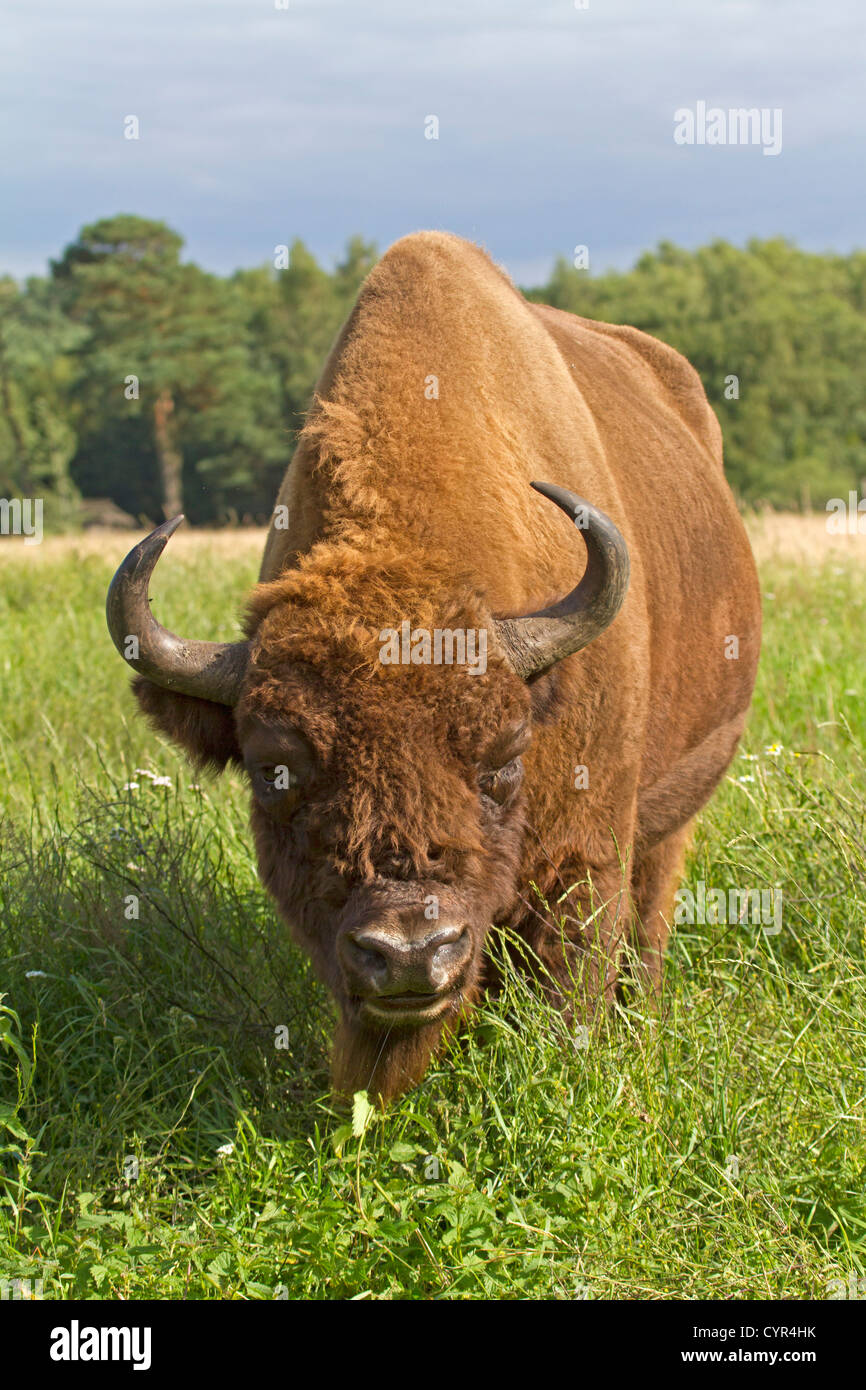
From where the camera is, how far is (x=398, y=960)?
316 centimetres

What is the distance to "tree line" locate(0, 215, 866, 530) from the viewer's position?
193 feet

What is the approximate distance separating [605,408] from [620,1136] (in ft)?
10.7

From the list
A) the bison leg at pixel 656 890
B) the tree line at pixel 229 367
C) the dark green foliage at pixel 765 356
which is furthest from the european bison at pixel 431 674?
the dark green foliage at pixel 765 356

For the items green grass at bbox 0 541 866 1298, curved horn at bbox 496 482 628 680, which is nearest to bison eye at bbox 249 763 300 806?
curved horn at bbox 496 482 628 680

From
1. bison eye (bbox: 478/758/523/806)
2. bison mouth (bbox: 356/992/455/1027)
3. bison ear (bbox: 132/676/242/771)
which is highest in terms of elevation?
bison ear (bbox: 132/676/242/771)

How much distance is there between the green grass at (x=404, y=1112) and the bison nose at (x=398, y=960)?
1.96ft

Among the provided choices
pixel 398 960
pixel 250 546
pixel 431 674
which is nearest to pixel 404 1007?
pixel 398 960

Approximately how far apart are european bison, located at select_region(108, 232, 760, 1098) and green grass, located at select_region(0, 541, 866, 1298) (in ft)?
0.99

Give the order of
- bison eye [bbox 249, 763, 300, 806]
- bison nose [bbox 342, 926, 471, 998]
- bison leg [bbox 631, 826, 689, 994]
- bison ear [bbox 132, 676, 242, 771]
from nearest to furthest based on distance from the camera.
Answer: bison nose [bbox 342, 926, 471, 998] → bison eye [bbox 249, 763, 300, 806] → bison ear [bbox 132, 676, 242, 771] → bison leg [bbox 631, 826, 689, 994]

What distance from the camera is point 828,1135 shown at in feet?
12.1

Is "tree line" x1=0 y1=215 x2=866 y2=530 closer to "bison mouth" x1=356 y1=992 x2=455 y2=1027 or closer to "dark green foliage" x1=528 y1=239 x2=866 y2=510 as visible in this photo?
"dark green foliage" x1=528 y1=239 x2=866 y2=510

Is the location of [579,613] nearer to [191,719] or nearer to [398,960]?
[398,960]
